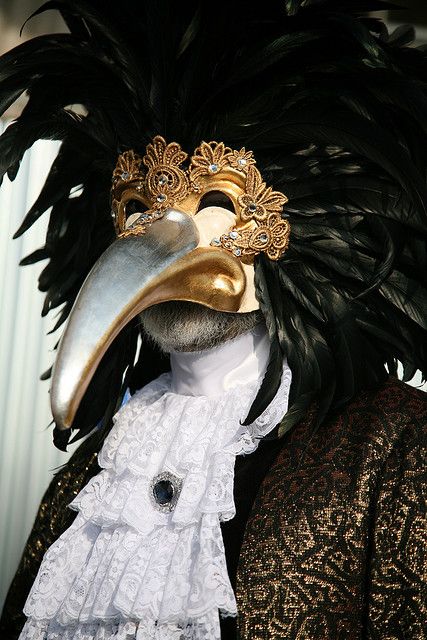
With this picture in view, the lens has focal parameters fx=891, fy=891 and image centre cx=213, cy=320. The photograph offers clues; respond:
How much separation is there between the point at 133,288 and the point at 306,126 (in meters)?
0.33

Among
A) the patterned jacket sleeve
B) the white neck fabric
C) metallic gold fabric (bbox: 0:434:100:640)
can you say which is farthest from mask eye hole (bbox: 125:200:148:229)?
the patterned jacket sleeve

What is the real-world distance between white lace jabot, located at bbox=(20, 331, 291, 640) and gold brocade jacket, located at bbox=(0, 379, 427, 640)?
0.05 m

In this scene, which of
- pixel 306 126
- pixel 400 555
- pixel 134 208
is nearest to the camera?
pixel 400 555

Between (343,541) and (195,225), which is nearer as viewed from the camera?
(343,541)

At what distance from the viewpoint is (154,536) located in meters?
1.20

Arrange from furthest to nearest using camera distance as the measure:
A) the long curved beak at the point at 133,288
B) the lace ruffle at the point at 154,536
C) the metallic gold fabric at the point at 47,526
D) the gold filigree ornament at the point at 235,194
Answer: the metallic gold fabric at the point at 47,526 → the gold filigree ornament at the point at 235,194 → the lace ruffle at the point at 154,536 → the long curved beak at the point at 133,288

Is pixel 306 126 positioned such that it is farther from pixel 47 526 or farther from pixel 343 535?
pixel 47 526

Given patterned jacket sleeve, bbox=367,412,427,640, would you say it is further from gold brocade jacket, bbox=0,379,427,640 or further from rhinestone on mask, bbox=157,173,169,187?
rhinestone on mask, bbox=157,173,169,187

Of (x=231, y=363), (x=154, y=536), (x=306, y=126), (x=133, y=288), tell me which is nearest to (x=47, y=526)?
(x=154, y=536)

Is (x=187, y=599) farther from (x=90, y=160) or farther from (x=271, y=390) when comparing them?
(x=90, y=160)

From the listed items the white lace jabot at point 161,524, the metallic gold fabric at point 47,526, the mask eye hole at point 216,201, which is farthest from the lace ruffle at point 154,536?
the mask eye hole at point 216,201

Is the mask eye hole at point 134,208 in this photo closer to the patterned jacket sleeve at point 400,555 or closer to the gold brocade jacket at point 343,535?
the gold brocade jacket at point 343,535

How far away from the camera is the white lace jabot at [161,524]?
44.1 inches

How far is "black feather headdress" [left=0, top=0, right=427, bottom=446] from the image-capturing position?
120 cm
